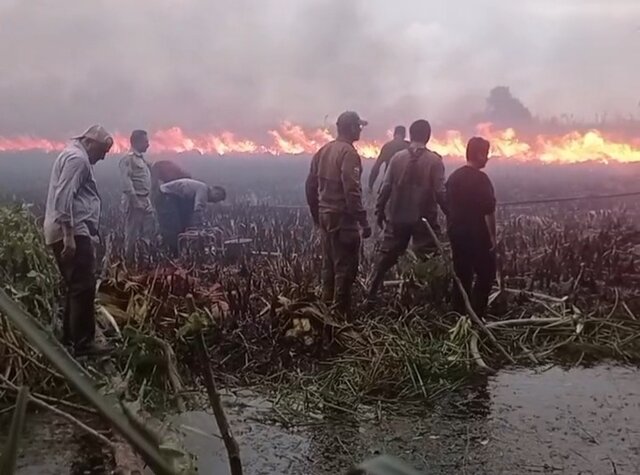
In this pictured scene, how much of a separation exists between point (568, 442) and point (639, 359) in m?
0.81

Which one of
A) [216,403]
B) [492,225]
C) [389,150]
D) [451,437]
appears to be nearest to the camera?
[216,403]

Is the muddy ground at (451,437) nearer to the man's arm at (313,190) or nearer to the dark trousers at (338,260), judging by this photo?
the dark trousers at (338,260)

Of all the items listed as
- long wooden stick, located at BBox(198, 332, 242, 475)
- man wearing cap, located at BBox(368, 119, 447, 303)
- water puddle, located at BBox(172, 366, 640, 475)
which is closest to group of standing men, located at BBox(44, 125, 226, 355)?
water puddle, located at BBox(172, 366, 640, 475)

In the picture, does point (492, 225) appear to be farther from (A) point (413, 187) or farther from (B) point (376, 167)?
(B) point (376, 167)

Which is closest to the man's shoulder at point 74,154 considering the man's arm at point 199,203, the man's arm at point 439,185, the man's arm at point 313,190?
the man's arm at point 199,203

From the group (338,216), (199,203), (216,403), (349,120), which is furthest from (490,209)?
(216,403)

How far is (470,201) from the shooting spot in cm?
321

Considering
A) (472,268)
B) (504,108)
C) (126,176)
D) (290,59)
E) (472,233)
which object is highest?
(290,59)

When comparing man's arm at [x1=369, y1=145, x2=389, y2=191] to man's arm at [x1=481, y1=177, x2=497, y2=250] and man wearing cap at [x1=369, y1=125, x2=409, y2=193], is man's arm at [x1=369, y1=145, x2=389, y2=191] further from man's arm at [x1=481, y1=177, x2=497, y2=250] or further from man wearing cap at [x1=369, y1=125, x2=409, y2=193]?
man's arm at [x1=481, y1=177, x2=497, y2=250]

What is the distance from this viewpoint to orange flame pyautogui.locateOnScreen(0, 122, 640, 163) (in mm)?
2783

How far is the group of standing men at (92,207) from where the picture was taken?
278 cm

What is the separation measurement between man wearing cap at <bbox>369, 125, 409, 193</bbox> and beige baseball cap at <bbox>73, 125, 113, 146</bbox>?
3.23ft

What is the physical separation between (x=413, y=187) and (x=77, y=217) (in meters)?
1.27

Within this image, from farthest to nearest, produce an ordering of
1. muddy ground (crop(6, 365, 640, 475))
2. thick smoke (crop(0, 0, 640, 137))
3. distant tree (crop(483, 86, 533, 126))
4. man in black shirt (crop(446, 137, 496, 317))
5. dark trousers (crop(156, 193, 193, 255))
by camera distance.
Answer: man in black shirt (crop(446, 137, 496, 317))
distant tree (crop(483, 86, 533, 126))
dark trousers (crop(156, 193, 193, 255))
thick smoke (crop(0, 0, 640, 137))
muddy ground (crop(6, 365, 640, 475))
